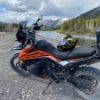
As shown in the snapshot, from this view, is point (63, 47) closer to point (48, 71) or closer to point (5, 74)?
point (48, 71)

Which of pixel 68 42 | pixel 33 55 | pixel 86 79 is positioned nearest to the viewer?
pixel 86 79

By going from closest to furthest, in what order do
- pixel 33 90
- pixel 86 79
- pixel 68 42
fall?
pixel 86 79
pixel 68 42
pixel 33 90

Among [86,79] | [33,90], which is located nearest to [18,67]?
[33,90]

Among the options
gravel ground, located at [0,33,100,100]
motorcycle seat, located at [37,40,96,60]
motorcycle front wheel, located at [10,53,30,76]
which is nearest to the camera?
gravel ground, located at [0,33,100,100]

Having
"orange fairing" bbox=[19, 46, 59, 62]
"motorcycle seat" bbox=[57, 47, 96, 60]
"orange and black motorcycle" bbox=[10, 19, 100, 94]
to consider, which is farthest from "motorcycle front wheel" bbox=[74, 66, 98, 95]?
"orange fairing" bbox=[19, 46, 59, 62]

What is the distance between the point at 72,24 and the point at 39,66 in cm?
12133

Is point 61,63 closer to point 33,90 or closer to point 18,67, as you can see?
point 33,90

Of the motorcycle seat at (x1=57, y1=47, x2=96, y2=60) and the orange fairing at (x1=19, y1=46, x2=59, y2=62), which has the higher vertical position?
the motorcycle seat at (x1=57, y1=47, x2=96, y2=60)

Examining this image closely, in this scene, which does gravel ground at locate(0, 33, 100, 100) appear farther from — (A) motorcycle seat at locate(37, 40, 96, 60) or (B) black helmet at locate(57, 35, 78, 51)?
(B) black helmet at locate(57, 35, 78, 51)

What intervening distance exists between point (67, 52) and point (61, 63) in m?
0.27

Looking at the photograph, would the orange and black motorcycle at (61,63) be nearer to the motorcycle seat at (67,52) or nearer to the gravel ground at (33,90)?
the motorcycle seat at (67,52)

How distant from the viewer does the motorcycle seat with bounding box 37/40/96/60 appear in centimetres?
695

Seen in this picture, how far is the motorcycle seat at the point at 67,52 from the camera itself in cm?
695

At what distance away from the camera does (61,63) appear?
289 inches
